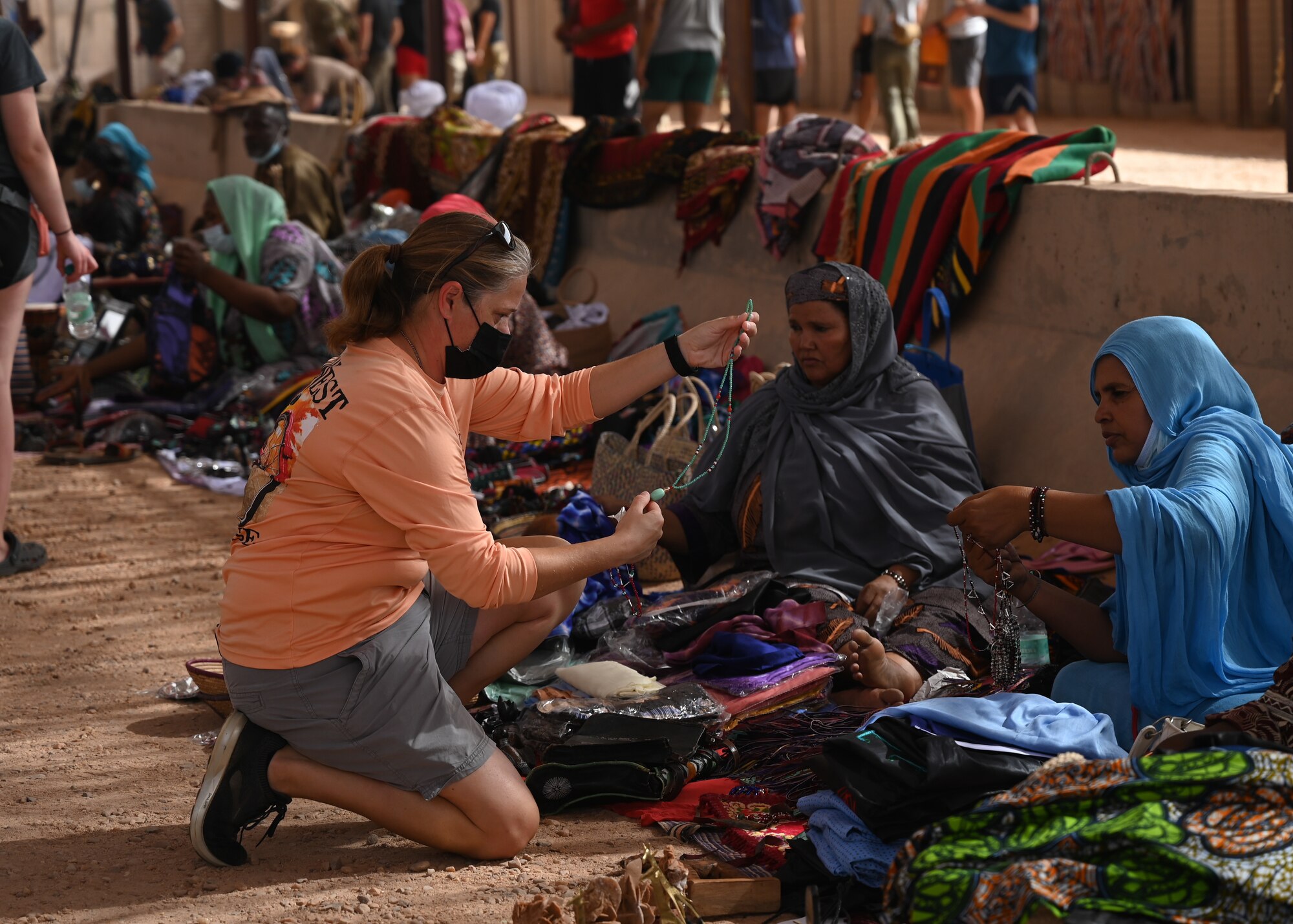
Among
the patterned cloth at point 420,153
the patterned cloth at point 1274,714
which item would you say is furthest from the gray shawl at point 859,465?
the patterned cloth at point 420,153

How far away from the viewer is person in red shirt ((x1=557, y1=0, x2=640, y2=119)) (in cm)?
1030

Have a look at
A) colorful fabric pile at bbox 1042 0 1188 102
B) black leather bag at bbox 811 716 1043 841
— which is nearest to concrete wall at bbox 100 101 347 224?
colorful fabric pile at bbox 1042 0 1188 102

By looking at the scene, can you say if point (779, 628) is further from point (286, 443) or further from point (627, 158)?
point (627, 158)

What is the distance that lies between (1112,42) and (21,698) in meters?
13.5

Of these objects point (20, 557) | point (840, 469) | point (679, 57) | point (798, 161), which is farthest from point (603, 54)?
point (840, 469)

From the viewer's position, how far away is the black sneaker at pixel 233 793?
3.34 m

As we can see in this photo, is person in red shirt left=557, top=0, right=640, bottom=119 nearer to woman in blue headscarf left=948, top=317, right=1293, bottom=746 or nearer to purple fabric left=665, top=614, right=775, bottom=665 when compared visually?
purple fabric left=665, top=614, right=775, bottom=665

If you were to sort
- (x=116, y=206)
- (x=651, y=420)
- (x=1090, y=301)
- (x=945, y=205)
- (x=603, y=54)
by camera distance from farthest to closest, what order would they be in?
1. (x=603, y=54)
2. (x=116, y=206)
3. (x=945, y=205)
4. (x=651, y=420)
5. (x=1090, y=301)

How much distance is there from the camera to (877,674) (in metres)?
4.03

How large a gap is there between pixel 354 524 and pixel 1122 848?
174 centimetres

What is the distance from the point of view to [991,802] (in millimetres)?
2836

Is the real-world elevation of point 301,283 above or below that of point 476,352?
below

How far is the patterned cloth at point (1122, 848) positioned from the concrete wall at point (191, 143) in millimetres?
10701

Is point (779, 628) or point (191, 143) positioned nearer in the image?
point (779, 628)
